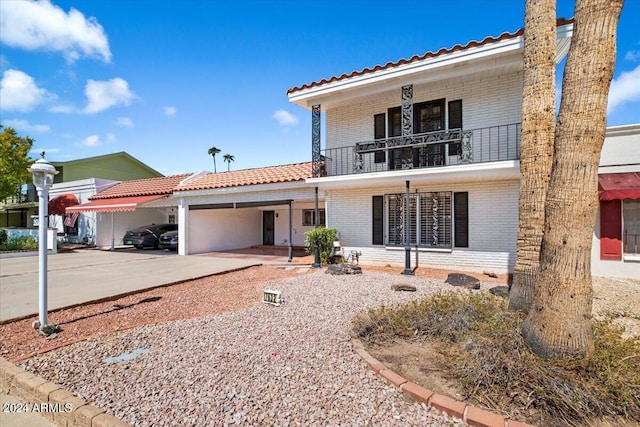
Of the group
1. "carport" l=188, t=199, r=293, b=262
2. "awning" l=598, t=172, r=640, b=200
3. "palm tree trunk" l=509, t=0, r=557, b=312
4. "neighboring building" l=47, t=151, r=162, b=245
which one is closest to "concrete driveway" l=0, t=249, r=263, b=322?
"carport" l=188, t=199, r=293, b=262

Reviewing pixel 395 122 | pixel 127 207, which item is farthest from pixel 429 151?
pixel 127 207

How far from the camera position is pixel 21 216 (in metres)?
34.7

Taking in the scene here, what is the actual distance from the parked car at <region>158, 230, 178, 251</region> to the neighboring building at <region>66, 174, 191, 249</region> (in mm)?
1833

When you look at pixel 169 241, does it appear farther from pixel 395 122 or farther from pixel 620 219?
pixel 620 219

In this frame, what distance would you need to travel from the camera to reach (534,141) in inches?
244

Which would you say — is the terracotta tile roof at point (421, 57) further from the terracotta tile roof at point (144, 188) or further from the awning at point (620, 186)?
the terracotta tile roof at point (144, 188)

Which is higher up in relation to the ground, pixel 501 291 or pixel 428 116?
pixel 428 116

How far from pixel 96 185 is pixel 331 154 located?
20.7 m

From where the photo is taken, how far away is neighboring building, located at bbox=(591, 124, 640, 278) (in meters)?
10.5

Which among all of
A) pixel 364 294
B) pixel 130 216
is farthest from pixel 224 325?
pixel 130 216

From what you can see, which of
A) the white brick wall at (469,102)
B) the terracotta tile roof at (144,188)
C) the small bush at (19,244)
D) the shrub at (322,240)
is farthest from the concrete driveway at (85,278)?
the white brick wall at (469,102)

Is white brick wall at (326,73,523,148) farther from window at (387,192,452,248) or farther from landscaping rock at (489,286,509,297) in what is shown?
landscaping rock at (489,286,509,297)

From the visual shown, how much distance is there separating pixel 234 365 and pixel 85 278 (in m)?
10.0

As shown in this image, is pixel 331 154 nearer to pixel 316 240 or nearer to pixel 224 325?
pixel 316 240
